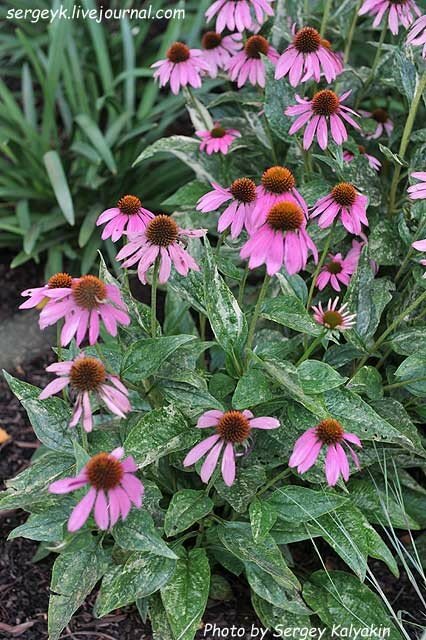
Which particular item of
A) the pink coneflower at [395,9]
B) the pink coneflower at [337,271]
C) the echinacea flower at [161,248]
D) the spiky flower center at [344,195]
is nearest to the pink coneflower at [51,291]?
the echinacea flower at [161,248]

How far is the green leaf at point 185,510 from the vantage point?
1658 mm

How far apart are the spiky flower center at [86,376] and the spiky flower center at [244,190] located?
18.9 inches

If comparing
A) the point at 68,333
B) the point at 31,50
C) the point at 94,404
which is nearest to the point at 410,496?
the point at 94,404

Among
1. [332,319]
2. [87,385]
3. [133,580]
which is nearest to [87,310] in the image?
[87,385]

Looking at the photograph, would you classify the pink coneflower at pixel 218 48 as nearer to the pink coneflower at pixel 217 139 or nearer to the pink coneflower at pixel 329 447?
the pink coneflower at pixel 217 139

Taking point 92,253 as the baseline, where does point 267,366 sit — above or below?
above

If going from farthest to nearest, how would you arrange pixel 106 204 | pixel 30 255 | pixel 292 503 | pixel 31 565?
1. pixel 106 204
2. pixel 30 255
3. pixel 31 565
4. pixel 292 503

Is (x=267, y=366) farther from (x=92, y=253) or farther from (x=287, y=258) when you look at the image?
(x=92, y=253)

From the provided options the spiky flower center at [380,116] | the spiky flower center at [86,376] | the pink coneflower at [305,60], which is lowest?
the spiky flower center at [86,376]

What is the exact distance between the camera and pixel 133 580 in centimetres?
168

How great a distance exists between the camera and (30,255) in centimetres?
293

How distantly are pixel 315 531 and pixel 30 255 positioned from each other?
62.4 inches

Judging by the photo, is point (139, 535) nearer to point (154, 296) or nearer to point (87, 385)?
point (87, 385)

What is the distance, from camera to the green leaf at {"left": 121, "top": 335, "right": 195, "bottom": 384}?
5.42 feet
